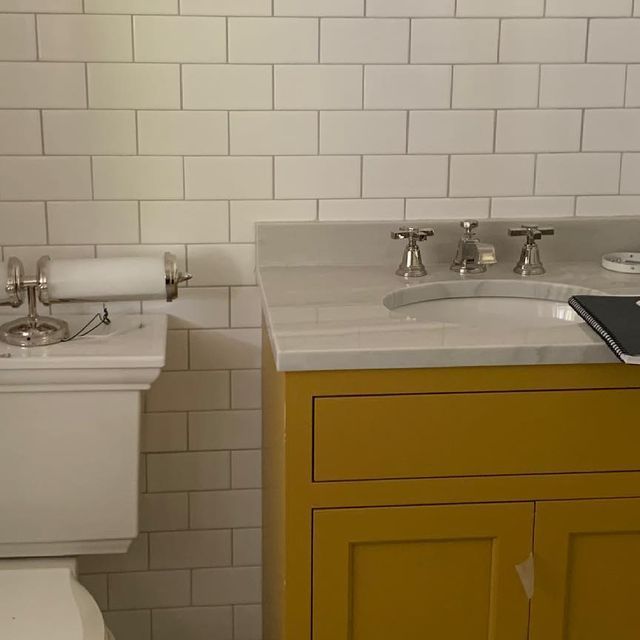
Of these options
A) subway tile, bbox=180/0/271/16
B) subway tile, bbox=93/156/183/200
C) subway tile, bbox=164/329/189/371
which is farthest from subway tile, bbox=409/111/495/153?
subway tile, bbox=164/329/189/371

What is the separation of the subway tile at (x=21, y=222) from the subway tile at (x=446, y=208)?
0.71 m

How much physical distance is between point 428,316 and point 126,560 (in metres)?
0.82

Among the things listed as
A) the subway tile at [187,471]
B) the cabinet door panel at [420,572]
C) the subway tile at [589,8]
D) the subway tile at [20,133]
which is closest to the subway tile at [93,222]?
the subway tile at [20,133]

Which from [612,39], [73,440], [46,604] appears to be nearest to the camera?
[46,604]

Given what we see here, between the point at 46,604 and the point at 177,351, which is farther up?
the point at 177,351

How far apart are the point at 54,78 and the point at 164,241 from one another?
36 cm

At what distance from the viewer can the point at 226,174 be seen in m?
2.14

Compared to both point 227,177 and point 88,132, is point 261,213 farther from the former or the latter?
point 88,132

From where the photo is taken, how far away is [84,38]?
2049 millimetres

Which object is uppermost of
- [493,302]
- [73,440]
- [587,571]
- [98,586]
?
[493,302]

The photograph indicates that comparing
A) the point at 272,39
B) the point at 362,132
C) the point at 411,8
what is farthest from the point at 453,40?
the point at 272,39

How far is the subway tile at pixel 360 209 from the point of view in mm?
2186

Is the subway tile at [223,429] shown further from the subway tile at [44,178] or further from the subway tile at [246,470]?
the subway tile at [44,178]

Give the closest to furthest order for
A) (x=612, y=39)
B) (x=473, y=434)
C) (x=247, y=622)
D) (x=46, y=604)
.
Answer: (x=473, y=434) → (x=46, y=604) → (x=612, y=39) → (x=247, y=622)
